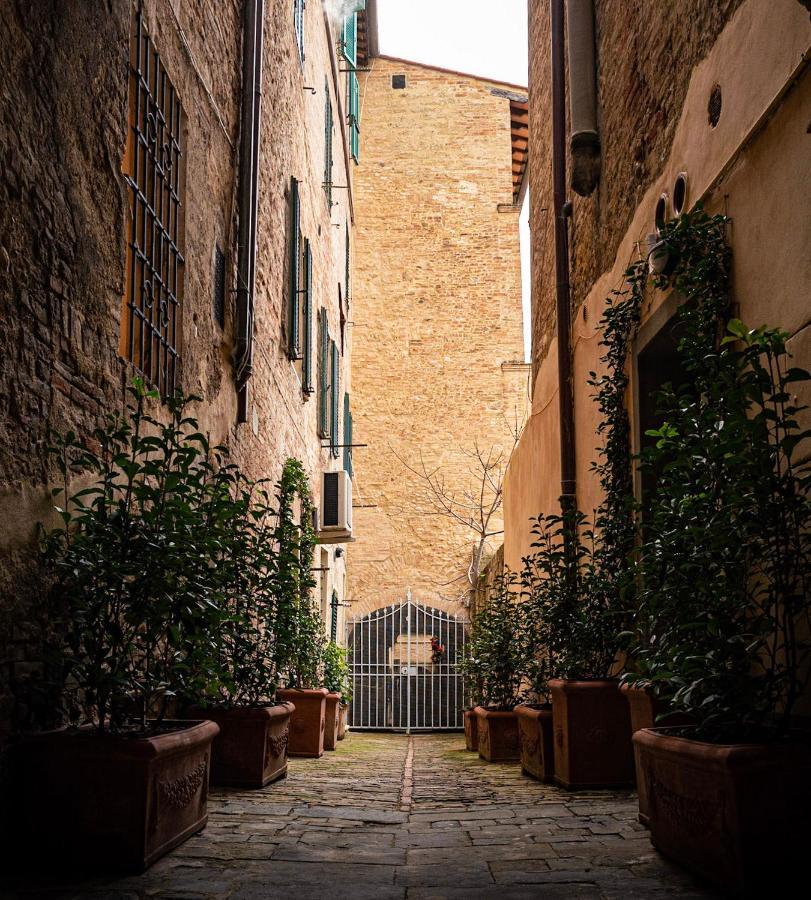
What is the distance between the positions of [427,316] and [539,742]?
1298cm

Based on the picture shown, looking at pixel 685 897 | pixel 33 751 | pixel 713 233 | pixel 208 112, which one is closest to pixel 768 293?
pixel 713 233

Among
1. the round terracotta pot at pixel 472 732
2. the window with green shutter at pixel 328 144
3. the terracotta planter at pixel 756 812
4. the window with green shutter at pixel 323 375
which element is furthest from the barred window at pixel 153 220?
the window with green shutter at pixel 328 144

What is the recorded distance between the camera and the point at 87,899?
2518 mm

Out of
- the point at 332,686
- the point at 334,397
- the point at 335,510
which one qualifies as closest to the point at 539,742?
the point at 332,686

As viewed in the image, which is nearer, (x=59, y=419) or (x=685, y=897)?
(x=685, y=897)

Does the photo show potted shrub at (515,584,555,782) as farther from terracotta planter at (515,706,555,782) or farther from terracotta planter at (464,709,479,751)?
terracotta planter at (464,709,479,751)

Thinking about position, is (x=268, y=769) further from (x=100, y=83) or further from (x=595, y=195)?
(x=595, y=195)

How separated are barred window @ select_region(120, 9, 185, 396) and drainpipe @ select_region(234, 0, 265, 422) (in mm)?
1206

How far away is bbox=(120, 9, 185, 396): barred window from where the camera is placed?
457 centimetres

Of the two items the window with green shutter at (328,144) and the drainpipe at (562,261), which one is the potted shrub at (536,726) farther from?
the window with green shutter at (328,144)

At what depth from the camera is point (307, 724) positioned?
7.79m

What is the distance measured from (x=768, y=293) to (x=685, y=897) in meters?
2.05

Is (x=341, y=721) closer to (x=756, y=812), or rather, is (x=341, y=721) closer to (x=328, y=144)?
(x=328, y=144)

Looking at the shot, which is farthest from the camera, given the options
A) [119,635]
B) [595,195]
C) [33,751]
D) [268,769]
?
[595,195]
